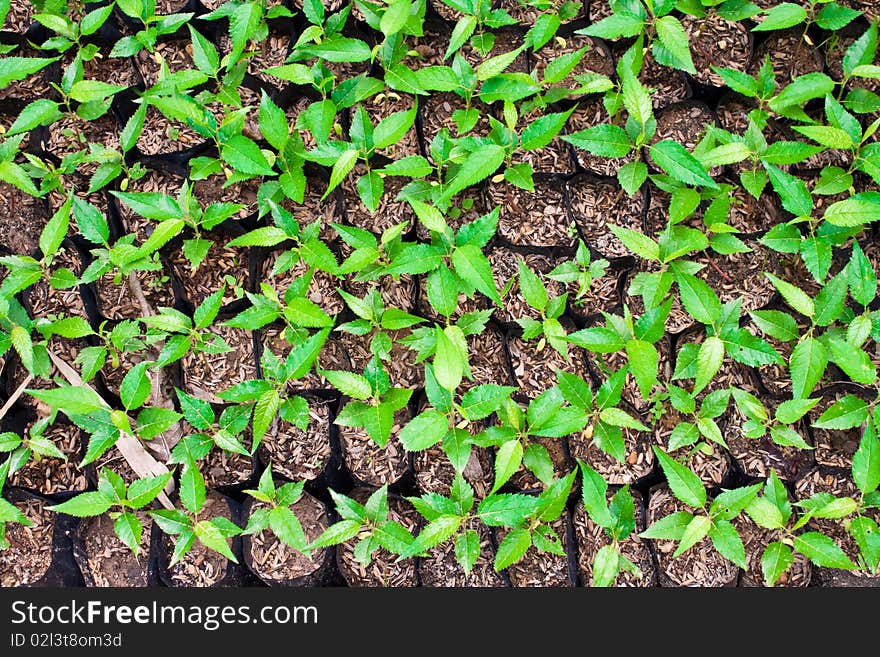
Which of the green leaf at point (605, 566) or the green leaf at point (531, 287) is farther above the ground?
the green leaf at point (531, 287)

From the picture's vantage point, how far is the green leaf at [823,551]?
1184 millimetres

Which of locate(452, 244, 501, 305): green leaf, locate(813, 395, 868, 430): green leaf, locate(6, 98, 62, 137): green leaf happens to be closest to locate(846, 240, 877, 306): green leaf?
locate(813, 395, 868, 430): green leaf

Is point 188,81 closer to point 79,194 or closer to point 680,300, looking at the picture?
point 79,194

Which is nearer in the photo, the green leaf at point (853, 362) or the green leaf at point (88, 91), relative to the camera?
the green leaf at point (853, 362)

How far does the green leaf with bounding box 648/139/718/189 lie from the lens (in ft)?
3.86

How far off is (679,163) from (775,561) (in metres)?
0.73

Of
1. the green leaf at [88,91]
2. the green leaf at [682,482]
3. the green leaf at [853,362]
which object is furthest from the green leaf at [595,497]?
the green leaf at [88,91]

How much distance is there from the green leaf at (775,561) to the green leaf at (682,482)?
166mm

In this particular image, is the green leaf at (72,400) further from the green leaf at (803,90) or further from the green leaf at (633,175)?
the green leaf at (803,90)

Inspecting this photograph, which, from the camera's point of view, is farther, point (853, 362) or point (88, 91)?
point (88, 91)

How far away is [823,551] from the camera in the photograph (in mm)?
1188

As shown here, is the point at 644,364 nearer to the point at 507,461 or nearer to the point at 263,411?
the point at 507,461

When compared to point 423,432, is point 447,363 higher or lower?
→ higher

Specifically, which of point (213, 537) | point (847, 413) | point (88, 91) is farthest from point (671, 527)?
point (88, 91)
